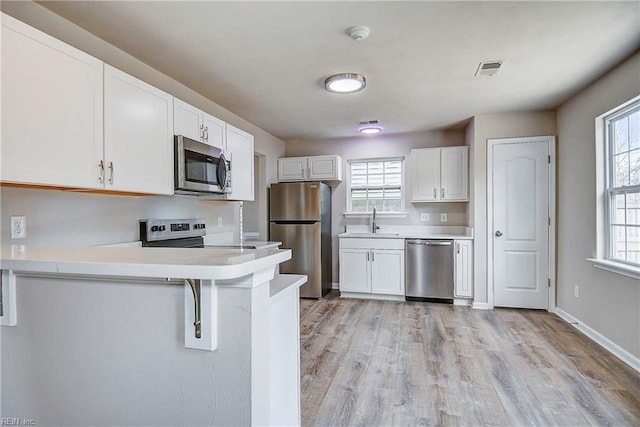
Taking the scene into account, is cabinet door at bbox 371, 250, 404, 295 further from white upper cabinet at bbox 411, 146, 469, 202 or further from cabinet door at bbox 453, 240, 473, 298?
white upper cabinet at bbox 411, 146, 469, 202

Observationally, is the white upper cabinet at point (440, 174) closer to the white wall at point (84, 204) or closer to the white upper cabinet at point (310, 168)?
the white upper cabinet at point (310, 168)

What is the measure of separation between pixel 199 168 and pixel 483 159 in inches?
127

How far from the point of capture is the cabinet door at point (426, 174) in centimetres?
462

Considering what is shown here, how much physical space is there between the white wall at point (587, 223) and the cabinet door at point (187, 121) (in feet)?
10.8

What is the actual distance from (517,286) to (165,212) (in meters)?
3.92

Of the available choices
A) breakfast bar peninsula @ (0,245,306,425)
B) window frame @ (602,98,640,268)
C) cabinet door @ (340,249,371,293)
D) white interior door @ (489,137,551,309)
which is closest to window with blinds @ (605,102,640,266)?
window frame @ (602,98,640,268)

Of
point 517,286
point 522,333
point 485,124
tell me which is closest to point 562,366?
point 522,333

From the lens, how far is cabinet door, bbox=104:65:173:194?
6.39 ft

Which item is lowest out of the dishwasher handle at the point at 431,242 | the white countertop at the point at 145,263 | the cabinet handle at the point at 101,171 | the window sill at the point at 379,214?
the dishwasher handle at the point at 431,242

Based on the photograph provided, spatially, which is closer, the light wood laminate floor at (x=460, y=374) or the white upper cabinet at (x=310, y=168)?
the light wood laminate floor at (x=460, y=374)

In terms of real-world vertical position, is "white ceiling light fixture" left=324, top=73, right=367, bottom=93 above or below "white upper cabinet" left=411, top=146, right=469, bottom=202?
above

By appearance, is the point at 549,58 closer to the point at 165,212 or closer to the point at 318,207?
the point at 318,207

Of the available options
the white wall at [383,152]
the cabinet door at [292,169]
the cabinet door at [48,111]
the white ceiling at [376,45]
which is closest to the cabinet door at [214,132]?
the white ceiling at [376,45]

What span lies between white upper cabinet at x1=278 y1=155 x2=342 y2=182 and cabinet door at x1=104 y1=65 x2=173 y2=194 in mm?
2757
